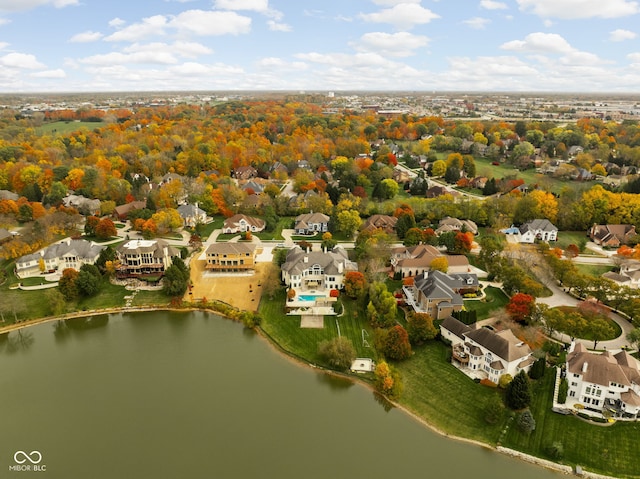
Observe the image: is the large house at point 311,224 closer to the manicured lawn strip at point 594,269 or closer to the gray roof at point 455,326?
the gray roof at point 455,326

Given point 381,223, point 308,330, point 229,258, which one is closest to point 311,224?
point 381,223

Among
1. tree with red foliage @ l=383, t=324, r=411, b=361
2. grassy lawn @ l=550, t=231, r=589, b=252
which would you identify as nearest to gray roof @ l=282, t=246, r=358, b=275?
tree with red foliage @ l=383, t=324, r=411, b=361

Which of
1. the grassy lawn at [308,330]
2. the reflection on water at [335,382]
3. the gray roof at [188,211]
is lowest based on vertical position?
the reflection on water at [335,382]

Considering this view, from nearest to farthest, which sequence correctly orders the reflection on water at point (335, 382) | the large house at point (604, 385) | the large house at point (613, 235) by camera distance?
the large house at point (604, 385) < the reflection on water at point (335, 382) < the large house at point (613, 235)

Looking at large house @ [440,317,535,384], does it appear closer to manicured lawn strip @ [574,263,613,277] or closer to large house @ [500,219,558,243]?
manicured lawn strip @ [574,263,613,277]

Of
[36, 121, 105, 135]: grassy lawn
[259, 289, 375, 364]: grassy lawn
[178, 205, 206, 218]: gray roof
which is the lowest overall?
[259, 289, 375, 364]: grassy lawn

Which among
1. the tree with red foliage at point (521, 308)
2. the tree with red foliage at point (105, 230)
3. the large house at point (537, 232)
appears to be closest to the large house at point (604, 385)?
the tree with red foliage at point (521, 308)
